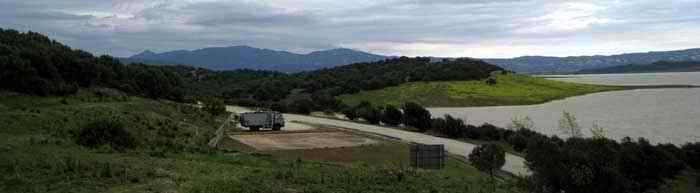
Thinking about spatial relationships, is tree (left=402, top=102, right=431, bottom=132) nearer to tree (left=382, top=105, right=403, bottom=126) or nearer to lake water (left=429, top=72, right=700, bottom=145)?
tree (left=382, top=105, right=403, bottom=126)

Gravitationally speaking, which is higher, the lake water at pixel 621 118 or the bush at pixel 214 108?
the bush at pixel 214 108

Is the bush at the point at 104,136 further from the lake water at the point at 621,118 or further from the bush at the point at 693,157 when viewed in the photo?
the lake water at the point at 621,118

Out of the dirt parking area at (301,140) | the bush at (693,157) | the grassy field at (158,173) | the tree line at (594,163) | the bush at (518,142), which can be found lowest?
the dirt parking area at (301,140)

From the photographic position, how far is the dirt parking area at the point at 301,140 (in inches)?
2052

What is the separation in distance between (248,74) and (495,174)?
540 feet

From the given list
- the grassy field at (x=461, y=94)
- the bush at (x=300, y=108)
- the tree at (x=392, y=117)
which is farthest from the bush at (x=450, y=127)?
the grassy field at (x=461, y=94)

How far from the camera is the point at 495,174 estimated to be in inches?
1421

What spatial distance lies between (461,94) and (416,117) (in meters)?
50.3

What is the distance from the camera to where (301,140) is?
5753 cm

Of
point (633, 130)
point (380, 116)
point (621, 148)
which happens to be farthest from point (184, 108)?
point (621, 148)

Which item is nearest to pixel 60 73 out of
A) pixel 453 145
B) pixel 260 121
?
pixel 260 121

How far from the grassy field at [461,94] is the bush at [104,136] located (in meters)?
93.8

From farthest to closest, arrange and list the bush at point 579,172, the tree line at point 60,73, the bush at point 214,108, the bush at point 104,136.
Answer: the bush at point 214,108
the tree line at point 60,73
the bush at point 104,136
the bush at point 579,172

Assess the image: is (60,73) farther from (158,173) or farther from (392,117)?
(158,173)
